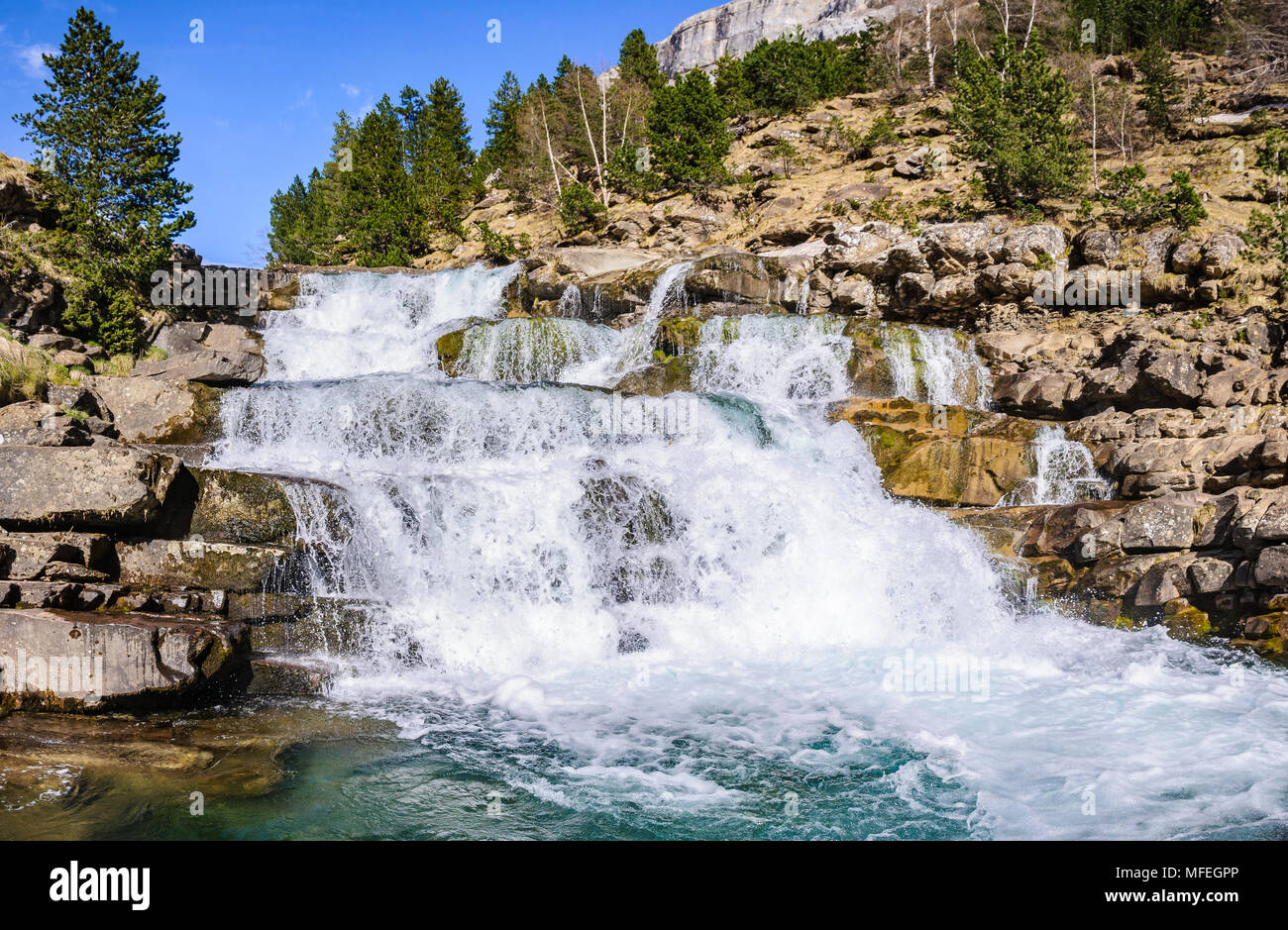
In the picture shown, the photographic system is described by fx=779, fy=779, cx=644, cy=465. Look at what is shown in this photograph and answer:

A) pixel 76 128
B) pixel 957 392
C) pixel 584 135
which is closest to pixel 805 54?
pixel 584 135

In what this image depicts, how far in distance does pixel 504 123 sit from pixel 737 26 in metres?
128

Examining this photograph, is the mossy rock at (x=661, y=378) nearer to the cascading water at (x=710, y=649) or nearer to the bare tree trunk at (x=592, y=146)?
the cascading water at (x=710, y=649)

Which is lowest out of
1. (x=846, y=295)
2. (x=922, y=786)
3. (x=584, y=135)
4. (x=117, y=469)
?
(x=922, y=786)

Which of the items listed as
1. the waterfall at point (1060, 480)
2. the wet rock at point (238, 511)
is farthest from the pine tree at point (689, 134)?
the wet rock at point (238, 511)

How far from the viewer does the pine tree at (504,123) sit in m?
48.9

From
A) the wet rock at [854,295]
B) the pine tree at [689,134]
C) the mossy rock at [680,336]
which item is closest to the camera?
the mossy rock at [680,336]

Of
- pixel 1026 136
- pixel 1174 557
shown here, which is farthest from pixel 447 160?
pixel 1174 557

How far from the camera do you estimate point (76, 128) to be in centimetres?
2473

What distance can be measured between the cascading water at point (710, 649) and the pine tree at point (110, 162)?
11.8 m

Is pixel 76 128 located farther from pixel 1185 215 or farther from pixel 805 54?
pixel 805 54

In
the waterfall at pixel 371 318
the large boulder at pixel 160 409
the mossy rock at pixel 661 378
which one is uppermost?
the waterfall at pixel 371 318

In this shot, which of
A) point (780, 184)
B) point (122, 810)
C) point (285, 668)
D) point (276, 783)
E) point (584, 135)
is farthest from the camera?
point (584, 135)

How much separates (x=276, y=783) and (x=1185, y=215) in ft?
84.0

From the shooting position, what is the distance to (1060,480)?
15.3m
